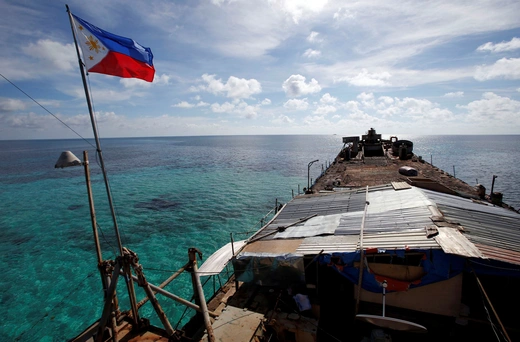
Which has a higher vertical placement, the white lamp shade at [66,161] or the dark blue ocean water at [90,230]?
the white lamp shade at [66,161]

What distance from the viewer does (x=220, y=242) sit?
28188 mm

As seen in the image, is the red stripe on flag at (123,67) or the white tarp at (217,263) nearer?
the red stripe on flag at (123,67)

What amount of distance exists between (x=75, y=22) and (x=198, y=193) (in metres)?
44.3

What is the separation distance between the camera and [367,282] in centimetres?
1092

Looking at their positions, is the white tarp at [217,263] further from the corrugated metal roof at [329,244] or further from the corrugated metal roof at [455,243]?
the corrugated metal roof at [455,243]

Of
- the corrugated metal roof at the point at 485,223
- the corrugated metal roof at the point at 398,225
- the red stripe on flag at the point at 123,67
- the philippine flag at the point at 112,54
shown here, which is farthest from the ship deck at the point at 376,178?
the philippine flag at the point at 112,54

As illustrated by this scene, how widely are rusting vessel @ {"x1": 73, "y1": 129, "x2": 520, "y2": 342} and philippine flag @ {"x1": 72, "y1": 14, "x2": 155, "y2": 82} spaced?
232 inches

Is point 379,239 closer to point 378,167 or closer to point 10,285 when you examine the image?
point 10,285

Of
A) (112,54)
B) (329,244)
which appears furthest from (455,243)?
(112,54)

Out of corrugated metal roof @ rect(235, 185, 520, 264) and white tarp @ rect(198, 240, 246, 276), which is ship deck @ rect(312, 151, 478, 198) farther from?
white tarp @ rect(198, 240, 246, 276)

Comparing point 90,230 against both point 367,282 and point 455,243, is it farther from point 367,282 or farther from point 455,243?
point 455,243

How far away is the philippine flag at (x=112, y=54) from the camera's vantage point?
739cm

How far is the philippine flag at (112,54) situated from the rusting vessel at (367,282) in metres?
5.91

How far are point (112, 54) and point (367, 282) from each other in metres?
13.0
